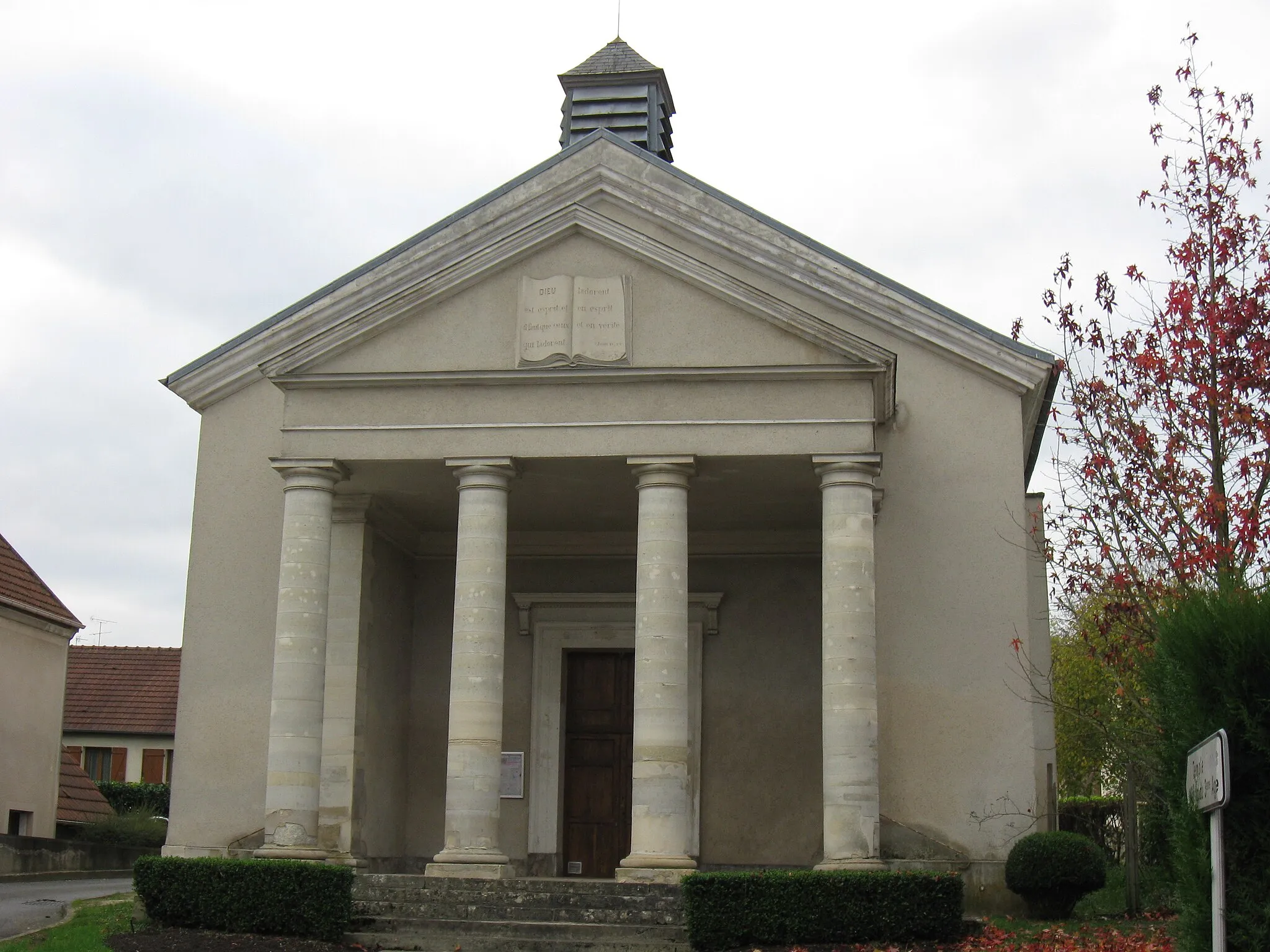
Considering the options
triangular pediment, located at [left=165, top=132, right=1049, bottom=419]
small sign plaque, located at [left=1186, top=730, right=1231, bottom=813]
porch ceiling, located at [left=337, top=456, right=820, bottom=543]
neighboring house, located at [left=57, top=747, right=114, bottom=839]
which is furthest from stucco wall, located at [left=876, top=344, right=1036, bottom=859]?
neighboring house, located at [left=57, top=747, right=114, bottom=839]

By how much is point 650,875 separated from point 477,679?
281cm

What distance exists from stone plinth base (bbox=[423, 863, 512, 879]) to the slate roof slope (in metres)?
15.3

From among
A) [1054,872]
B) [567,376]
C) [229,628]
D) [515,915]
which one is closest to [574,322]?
[567,376]

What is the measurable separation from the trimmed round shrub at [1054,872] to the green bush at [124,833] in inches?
698

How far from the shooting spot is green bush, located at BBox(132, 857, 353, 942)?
13.3 metres

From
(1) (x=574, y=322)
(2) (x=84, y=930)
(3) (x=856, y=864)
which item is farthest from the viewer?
(1) (x=574, y=322)

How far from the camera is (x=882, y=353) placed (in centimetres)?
1543

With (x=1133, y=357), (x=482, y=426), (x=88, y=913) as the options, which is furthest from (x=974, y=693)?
(x=88, y=913)

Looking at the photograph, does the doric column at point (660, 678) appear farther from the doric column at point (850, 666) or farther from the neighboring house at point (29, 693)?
the neighboring house at point (29, 693)

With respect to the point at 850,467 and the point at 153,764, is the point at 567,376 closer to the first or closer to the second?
the point at 850,467

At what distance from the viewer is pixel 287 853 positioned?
15.0m

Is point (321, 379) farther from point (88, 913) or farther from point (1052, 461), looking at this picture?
point (1052, 461)

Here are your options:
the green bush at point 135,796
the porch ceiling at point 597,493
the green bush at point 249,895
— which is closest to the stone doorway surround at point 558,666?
the porch ceiling at point 597,493

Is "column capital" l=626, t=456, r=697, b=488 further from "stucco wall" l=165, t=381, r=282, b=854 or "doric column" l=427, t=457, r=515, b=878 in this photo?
"stucco wall" l=165, t=381, r=282, b=854
